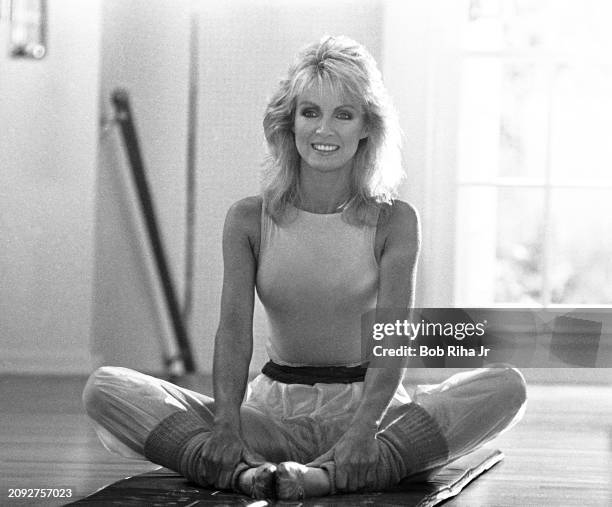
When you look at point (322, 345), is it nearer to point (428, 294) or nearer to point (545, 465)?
point (545, 465)

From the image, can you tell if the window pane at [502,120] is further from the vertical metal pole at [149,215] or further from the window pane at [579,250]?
the vertical metal pole at [149,215]

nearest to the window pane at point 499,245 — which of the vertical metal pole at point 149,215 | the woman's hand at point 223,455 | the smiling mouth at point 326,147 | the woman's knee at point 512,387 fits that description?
the vertical metal pole at point 149,215

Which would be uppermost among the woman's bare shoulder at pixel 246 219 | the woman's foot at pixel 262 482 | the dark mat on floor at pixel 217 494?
the woman's bare shoulder at pixel 246 219

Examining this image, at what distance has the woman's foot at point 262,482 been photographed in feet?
4.59

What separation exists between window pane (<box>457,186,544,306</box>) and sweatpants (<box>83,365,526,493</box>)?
4.10ft

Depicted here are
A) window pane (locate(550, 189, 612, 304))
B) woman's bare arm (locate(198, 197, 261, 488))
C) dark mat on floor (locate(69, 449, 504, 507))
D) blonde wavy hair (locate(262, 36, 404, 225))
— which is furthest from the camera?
window pane (locate(550, 189, 612, 304))

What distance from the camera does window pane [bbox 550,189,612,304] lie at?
9.23ft

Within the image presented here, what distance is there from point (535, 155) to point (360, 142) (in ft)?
4.41

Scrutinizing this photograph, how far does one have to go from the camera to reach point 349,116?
5.25 ft

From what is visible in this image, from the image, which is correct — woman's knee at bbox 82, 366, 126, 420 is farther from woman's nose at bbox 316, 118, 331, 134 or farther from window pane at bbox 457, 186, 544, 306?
window pane at bbox 457, 186, 544, 306

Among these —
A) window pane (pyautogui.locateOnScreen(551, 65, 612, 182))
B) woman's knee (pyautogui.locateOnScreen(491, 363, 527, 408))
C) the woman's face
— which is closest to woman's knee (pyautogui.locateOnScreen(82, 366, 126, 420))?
the woman's face

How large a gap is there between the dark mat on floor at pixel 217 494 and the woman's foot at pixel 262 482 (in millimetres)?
11

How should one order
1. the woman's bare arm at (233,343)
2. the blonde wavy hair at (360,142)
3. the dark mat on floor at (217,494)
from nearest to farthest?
the dark mat on floor at (217,494)
the woman's bare arm at (233,343)
the blonde wavy hair at (360,142)

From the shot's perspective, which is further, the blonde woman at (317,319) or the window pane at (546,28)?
the window pane at (546,28)
